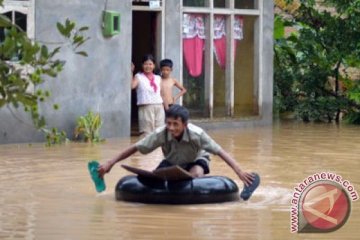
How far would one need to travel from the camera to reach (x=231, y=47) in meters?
22.1

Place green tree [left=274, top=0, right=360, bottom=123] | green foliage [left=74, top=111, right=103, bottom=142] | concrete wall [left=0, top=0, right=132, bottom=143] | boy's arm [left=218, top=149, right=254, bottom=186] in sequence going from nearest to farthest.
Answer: boy's arm [left=218, top=149, right=254, bottom=186] → concrete wall [left=0, top=0, right=132, bottom=143] → green foliage [left=74, top=111, right=103, bottom=142] → green tree [left=274, top=0, right=360, bottom=123]

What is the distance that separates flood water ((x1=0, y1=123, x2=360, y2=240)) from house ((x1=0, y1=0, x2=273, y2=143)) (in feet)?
3.63

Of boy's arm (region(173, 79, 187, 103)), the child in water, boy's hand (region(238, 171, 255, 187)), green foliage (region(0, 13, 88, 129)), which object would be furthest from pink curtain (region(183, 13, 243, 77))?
green foliage (region(0, 13, 88, 129))

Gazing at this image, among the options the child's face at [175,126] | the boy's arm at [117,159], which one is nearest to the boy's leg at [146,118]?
the boy's arm at [117,159]

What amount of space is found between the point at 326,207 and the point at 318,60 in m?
15.8

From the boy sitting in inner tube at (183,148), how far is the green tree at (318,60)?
14.0m

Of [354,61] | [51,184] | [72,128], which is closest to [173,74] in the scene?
[72,128]

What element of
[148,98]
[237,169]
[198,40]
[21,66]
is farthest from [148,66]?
[21,66]

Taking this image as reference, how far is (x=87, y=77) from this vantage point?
1875 cm

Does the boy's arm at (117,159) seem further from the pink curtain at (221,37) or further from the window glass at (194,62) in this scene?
the pink curtain at (221,37)

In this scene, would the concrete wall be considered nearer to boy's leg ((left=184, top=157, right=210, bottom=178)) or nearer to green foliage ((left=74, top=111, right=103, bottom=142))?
green foliage ((left=74, top=111, right=103, bottom=142))

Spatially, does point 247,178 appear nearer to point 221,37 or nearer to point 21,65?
point 21,65

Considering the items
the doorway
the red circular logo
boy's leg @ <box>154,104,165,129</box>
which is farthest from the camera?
the doorway

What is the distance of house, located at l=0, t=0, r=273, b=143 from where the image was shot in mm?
17969
